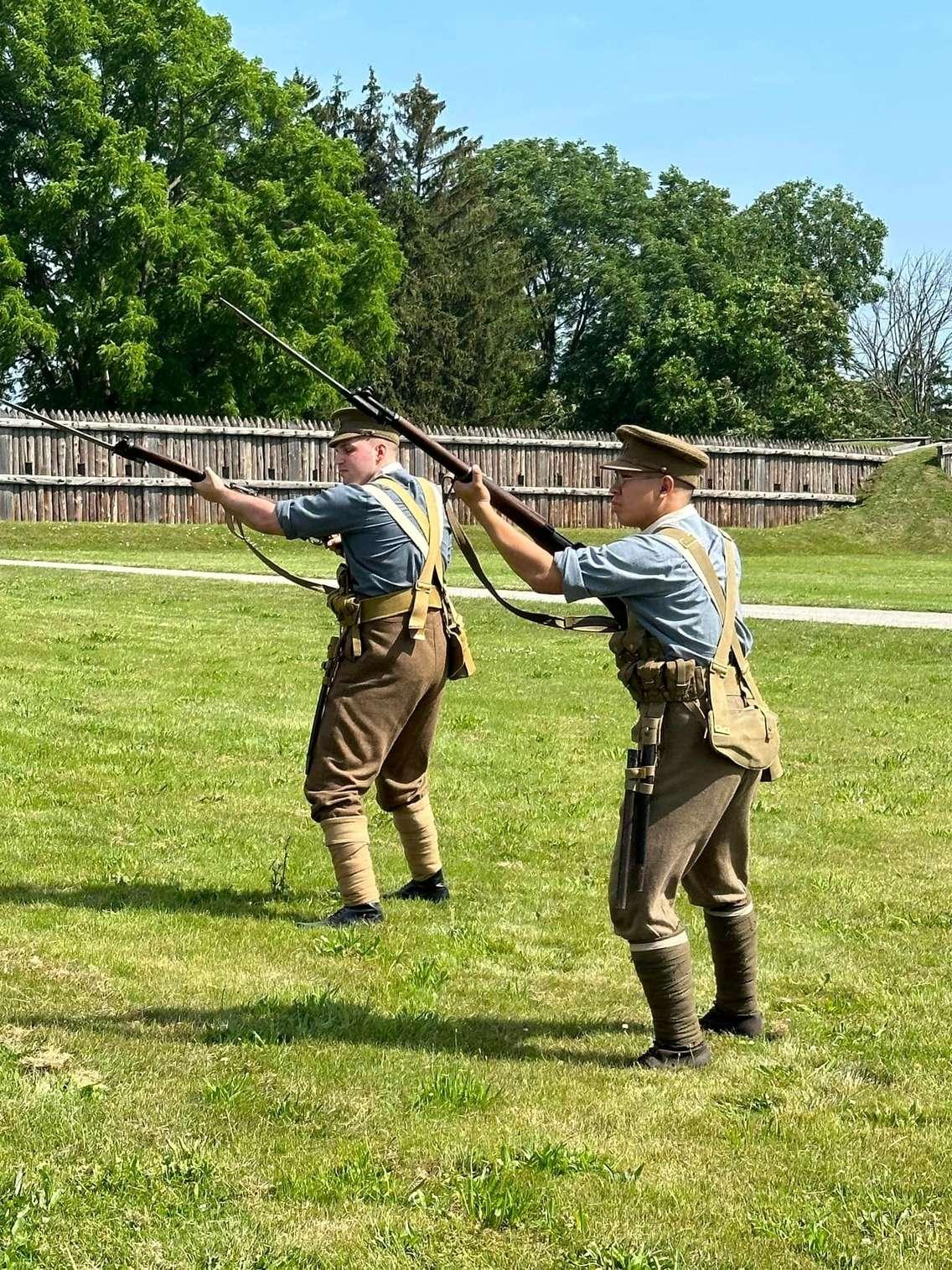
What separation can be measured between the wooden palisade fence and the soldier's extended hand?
2349 cm

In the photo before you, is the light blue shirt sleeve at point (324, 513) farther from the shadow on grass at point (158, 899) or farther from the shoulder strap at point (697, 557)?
the shoulder strap at point (697, 557)

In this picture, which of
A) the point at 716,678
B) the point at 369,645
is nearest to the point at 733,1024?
the point at 716,678

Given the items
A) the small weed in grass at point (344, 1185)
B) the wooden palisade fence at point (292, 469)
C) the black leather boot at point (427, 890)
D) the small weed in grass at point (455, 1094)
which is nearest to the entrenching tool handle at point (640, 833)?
the small weed in grass at point (455, 1094)

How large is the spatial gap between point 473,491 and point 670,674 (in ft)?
3.04

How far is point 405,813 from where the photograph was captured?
791 cm

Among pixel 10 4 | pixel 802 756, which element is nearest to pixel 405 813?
pixel 802 756

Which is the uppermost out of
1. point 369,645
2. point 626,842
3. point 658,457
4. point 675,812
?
point 658,457

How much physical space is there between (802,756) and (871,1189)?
7.70 meters

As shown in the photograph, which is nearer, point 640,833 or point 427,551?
point 640,833

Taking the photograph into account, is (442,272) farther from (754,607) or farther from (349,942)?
(349,942)

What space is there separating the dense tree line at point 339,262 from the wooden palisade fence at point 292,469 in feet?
30.0

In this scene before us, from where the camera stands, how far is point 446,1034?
6.00 meters

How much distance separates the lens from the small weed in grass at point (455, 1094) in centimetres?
521

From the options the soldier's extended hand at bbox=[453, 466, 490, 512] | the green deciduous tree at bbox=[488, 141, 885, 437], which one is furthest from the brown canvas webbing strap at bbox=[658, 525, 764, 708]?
the green deciduous tree at bbox=[488, 141, 885, 437]
